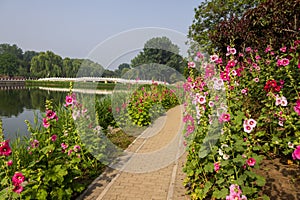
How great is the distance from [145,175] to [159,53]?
12.0 ft

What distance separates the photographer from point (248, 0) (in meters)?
21.0

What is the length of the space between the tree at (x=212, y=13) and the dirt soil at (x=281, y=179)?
61.6 ft

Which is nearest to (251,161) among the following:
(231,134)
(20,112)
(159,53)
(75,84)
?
(231,134)

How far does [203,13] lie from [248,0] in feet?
15.5

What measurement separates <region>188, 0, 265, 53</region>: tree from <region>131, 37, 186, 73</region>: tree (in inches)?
597

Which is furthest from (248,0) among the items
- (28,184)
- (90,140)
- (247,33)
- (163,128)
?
(28,184)

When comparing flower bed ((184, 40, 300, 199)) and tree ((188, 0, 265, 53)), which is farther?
tree ((188, 0, 265, 53))

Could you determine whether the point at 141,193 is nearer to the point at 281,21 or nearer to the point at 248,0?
the point at 281,21

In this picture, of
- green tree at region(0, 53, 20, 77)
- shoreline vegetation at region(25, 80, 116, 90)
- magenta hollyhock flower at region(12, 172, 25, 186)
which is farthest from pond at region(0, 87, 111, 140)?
green tree at region(0, 53, 20, 77)

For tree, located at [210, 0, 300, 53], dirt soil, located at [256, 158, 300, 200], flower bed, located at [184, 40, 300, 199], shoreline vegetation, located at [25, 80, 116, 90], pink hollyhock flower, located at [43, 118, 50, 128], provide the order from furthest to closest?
shoreline vegetation, located at [25, 80, 116, 90]
tree, located at [210, 0, 300, 53]
pink hollyhock flower, located at [43, 118, 50, 128]
dirt soil, located at [256, 158, 300, 200]
flower bed, located at [184, 40, 300, 199]

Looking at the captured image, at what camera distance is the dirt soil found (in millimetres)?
2539

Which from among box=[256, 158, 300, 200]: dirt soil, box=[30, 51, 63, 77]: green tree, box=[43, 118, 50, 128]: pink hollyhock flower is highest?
box=[30, 51, 63, 77]: green tree

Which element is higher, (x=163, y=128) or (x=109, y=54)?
(x=109, y=54)

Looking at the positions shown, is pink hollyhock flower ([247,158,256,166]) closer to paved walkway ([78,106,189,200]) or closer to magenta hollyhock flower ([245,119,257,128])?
magenta hollyhock flower ([245,119,257,128])
